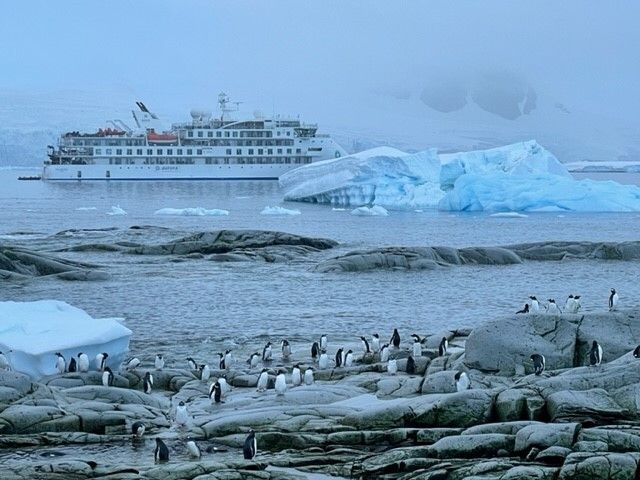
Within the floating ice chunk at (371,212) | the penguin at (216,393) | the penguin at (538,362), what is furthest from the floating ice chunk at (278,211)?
the penguin at (538,362)

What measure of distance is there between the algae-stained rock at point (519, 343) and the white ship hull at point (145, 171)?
74660 mm

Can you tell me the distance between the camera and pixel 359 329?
19.1m

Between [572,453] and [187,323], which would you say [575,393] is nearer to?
[572,453]

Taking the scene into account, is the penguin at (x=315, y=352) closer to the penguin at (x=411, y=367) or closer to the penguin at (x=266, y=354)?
the penguin at (x=266, y=354)

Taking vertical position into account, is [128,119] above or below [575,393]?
above

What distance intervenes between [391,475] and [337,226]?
114ft

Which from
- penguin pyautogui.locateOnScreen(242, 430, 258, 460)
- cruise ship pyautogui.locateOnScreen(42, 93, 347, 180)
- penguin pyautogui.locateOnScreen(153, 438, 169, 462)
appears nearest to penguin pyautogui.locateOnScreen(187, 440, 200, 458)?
penguin pyautogui.locateOnScreen(153, 438, 169, 462)

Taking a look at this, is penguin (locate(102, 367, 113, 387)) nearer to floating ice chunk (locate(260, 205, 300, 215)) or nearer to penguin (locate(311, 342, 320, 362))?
penguin (locate(311, 342, 320, 362))

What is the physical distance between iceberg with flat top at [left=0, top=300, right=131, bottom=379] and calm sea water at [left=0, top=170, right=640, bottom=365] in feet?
4.21


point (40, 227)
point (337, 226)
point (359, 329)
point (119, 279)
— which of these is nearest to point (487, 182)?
point (337, 226)

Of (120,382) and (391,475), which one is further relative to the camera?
(120,382)

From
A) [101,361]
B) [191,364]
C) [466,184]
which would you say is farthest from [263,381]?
[466,184]

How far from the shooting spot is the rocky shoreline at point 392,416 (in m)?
8.95

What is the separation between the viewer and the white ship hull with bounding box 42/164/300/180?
8762 cm
